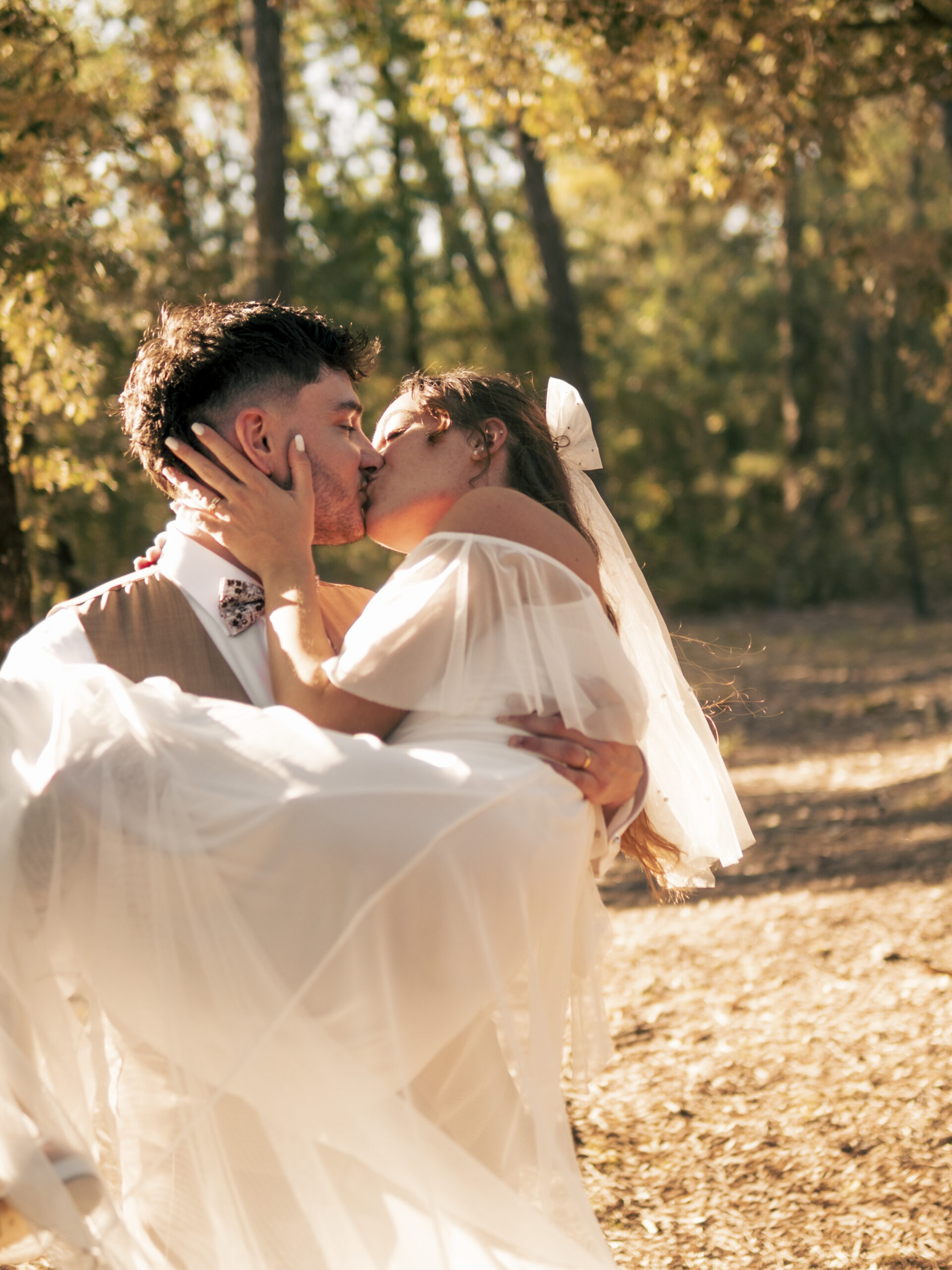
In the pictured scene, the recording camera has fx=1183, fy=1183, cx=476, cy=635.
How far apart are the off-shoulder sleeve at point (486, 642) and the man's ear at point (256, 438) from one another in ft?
1.42

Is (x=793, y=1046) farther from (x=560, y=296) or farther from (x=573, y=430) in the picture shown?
(x=560, y=296)

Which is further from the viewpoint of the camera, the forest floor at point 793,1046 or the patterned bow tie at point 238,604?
the forest floor at point 793,1046

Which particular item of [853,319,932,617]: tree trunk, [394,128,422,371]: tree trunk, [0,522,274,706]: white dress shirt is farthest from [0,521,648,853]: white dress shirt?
[394,128,422,371]: tree trunk

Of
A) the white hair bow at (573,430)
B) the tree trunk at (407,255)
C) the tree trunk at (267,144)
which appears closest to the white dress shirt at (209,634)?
the white hair bow at (573,430)

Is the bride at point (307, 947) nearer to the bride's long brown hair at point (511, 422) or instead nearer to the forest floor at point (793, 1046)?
the bride's long brown hair at point (511, 422)

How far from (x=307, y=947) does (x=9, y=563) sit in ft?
9.53

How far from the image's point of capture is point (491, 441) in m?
2.76

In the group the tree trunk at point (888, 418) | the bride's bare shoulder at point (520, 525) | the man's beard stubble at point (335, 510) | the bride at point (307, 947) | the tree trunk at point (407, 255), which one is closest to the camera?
the bride at point (307, 947)

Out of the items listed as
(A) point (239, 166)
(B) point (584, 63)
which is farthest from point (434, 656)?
(A) point (239, 166)

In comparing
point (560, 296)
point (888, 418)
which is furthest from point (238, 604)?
point (888, 418)

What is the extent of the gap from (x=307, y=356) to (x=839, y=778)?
23.1 feet

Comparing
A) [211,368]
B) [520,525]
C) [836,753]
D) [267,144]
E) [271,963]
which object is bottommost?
[836,753]

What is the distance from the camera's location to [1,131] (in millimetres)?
4711

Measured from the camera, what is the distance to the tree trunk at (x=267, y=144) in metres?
9.80
